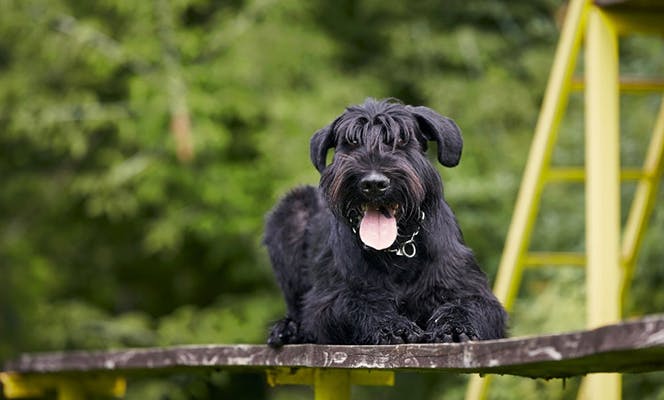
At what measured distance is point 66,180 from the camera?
45.2ft

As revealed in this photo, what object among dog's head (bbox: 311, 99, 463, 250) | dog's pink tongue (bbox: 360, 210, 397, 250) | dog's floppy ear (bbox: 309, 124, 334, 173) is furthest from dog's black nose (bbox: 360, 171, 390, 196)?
dog's floppy ear (bbox: 309, 124, 334, 173)

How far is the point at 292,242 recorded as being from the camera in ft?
16.4

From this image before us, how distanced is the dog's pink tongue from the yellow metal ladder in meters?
2.24

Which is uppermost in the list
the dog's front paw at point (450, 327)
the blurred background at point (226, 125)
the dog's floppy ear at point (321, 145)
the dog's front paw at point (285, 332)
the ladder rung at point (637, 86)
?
the blurred background at point (226, 125)

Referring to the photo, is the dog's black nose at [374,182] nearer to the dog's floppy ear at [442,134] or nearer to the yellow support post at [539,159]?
the dog's floppy ear at [442,134]

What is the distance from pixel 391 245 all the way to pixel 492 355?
1030mm

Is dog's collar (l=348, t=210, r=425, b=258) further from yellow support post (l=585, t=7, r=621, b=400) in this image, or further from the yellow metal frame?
yellow support post (l=585, t=7, r=621, b=400)

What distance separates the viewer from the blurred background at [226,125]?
12.0 m

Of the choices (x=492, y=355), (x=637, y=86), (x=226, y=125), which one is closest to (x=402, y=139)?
(x=492, y=355)

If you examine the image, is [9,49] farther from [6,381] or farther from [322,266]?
[322,266]

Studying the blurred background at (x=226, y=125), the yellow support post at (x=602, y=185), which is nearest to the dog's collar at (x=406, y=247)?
the yellow support post at (x=602, y=185)

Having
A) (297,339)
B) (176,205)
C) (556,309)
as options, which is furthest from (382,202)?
(176,205)

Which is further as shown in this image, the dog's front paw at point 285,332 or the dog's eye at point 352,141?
the dog's front paw at point 285,332

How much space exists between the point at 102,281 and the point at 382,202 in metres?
11.0
